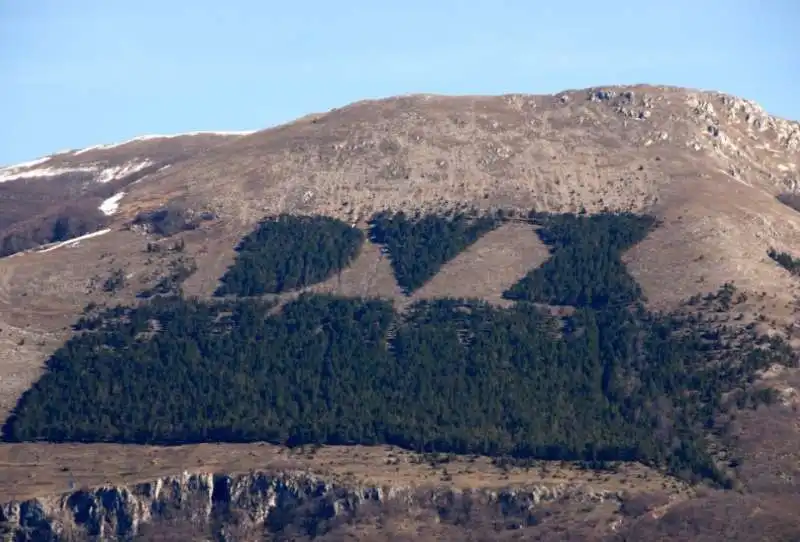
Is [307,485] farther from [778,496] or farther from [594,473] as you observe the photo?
[778,496]

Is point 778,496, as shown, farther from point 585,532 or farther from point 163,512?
point 163,512

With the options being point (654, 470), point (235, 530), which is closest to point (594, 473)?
point (654, 470)

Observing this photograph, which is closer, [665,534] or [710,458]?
[665,534]

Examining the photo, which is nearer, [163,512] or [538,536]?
[538,536]

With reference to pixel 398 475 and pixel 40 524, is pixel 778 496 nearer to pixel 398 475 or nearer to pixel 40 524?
pixel 398 475

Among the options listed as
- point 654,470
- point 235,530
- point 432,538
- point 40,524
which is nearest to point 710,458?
point 654,470
